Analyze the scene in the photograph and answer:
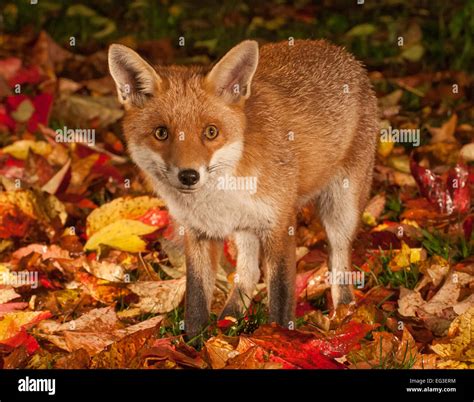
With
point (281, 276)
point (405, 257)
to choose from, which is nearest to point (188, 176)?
point (281, 276)

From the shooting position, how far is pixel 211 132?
5598 millimetres

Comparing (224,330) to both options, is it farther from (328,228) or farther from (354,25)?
(354,25)

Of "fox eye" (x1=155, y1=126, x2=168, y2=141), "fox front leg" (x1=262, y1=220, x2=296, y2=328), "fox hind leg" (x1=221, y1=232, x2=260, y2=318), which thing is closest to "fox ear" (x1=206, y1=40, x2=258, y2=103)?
"fox eye" (x1=155, y1=126, x2=168, y2=141)

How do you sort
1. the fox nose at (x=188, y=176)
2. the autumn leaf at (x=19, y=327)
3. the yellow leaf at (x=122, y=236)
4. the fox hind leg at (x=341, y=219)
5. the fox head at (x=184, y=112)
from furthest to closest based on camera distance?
the yellow leaf at (x=122, y=236) → the fox hind leg at (x=341, y=219) → the autumn leaf at (x=19, y=327) → the fox head at (x=184, y=112) → the fox nose at (x=188, y=176)

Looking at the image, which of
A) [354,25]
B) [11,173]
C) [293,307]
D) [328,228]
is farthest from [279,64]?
[354,25]

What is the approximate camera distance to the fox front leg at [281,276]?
5902 mm

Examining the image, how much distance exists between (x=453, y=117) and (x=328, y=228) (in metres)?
2.86

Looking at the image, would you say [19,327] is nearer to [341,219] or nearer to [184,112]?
[184,112]

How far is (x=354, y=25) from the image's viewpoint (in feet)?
40.0

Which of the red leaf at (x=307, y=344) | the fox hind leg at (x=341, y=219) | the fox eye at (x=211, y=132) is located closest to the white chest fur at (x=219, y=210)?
the fox eye at (x=211, y=132)

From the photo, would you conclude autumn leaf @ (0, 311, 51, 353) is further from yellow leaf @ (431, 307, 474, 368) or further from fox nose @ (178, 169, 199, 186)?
yellow leaf @ (431, 307, 474, 368)

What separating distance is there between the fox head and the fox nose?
0.02 m

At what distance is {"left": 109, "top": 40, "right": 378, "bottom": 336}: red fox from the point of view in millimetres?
5609

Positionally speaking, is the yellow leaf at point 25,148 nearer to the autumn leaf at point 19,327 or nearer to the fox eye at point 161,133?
the autumn leaf at point 19,327
